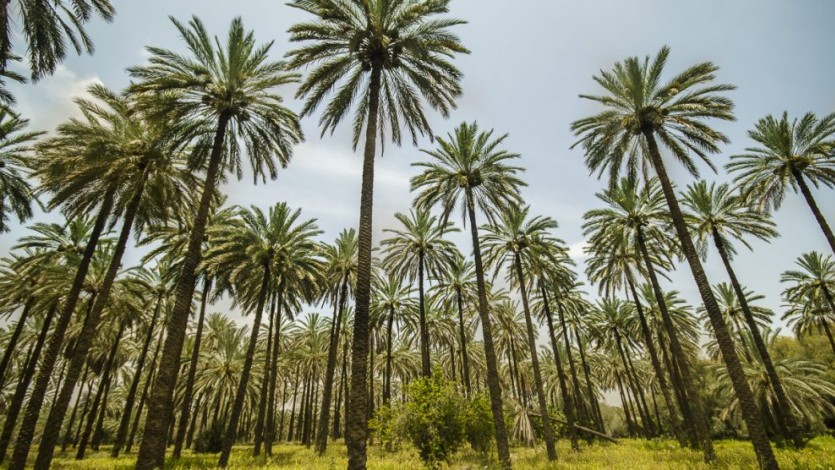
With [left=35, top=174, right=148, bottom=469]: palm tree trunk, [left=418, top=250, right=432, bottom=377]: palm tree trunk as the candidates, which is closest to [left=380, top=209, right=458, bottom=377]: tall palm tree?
[left=418, top=250, right=432, bottom=377]: palm tree trunk

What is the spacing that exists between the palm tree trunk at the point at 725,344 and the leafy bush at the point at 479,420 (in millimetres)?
10585

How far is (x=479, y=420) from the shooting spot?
63.0 ft

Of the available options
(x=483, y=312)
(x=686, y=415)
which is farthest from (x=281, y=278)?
(x=686, y=415)

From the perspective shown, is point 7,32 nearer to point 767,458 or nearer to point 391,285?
point 391,285

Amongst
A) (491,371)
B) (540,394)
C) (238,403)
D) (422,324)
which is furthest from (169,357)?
(540,394)

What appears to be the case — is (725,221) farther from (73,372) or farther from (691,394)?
(73,372)

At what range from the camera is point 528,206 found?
89.7ft

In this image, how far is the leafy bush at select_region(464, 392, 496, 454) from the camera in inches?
735

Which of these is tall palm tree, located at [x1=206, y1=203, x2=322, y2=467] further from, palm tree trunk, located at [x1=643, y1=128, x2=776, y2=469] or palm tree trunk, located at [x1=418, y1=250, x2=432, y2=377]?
palm tree trunk, located at [x1=643, y1=128, x2=776, y2=469]

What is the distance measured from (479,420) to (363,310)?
1098cm

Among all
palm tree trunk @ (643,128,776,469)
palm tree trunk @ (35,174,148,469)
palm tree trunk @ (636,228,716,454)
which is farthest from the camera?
palm tree trunk @ (636,228,716,454)

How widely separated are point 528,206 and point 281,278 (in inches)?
744

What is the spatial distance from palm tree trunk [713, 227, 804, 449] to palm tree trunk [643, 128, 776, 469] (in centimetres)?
950

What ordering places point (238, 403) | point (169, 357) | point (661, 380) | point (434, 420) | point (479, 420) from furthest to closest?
point (661, 380), point (238, 403), point (479, 420), point (434, 420), point (169, 357)
